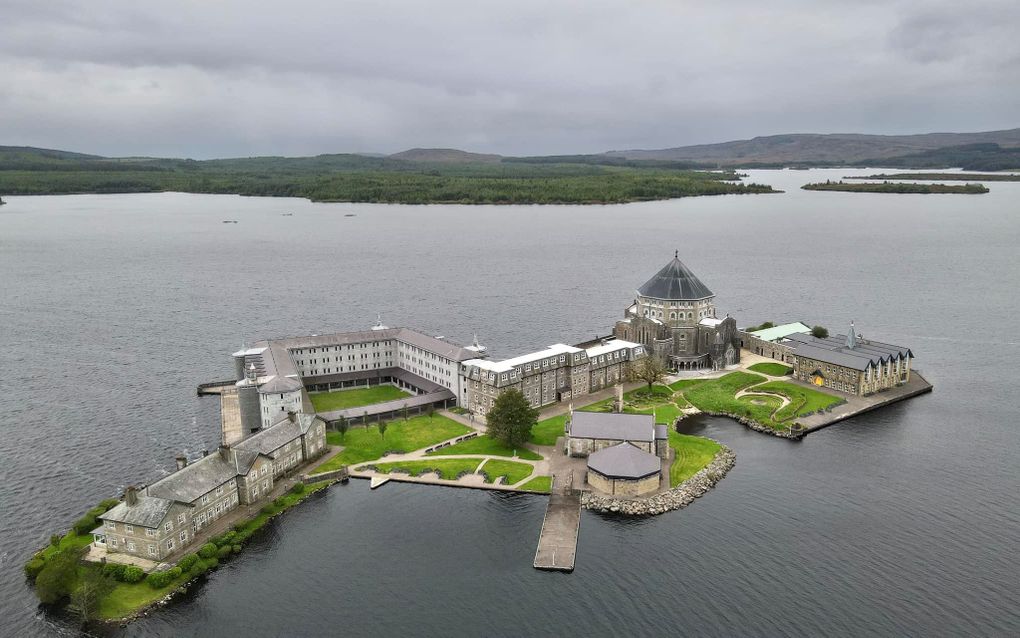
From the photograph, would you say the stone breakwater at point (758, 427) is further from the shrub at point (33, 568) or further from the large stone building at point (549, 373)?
the shrub at point (33, 568)

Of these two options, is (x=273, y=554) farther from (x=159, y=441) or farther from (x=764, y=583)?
(x=764, y=583)

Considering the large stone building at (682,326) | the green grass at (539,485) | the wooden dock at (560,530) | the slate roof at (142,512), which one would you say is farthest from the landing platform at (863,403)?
the slate roof at (142,512)

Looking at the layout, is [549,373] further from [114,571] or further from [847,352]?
[114,571]

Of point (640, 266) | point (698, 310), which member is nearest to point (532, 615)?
point (698, 310)

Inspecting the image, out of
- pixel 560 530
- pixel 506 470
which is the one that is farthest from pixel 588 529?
pixel 506 470

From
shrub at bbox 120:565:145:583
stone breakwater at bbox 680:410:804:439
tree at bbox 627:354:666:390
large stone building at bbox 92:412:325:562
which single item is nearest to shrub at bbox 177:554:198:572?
large stone building at bbox 92:412:325:562
